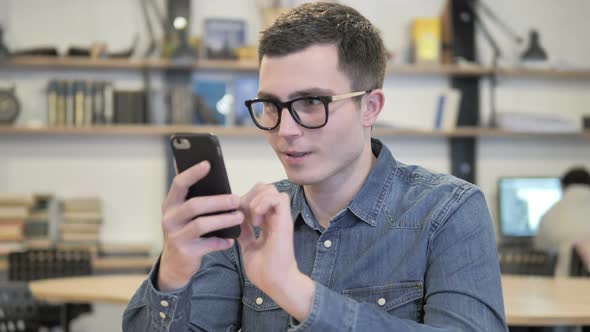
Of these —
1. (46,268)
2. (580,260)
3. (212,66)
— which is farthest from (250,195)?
(212,66)

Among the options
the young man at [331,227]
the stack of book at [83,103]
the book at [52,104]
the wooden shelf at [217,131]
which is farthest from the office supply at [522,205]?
the young man at [331,227]

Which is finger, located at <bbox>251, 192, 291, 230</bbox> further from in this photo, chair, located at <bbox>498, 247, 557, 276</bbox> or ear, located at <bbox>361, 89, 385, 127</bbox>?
chair, located at <bbox>498, 247, 557, 276</bbox>

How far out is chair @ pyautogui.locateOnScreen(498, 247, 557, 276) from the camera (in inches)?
157

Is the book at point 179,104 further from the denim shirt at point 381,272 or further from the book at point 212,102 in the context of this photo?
the denim shirt at point 381,272

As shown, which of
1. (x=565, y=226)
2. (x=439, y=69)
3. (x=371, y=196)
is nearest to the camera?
(x=371, y=196)

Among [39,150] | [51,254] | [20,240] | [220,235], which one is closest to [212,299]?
[220,235]

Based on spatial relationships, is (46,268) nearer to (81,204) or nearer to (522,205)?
(81,204)

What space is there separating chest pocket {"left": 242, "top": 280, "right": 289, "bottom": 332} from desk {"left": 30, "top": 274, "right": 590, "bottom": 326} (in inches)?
43.6

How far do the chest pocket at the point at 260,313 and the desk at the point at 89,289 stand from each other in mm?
1414

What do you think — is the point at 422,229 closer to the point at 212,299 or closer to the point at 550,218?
the point at 212,299

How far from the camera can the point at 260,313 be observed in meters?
1.58

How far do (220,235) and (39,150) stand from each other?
3999 mm

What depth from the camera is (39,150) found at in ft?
16.3

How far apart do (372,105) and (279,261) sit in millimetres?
541
